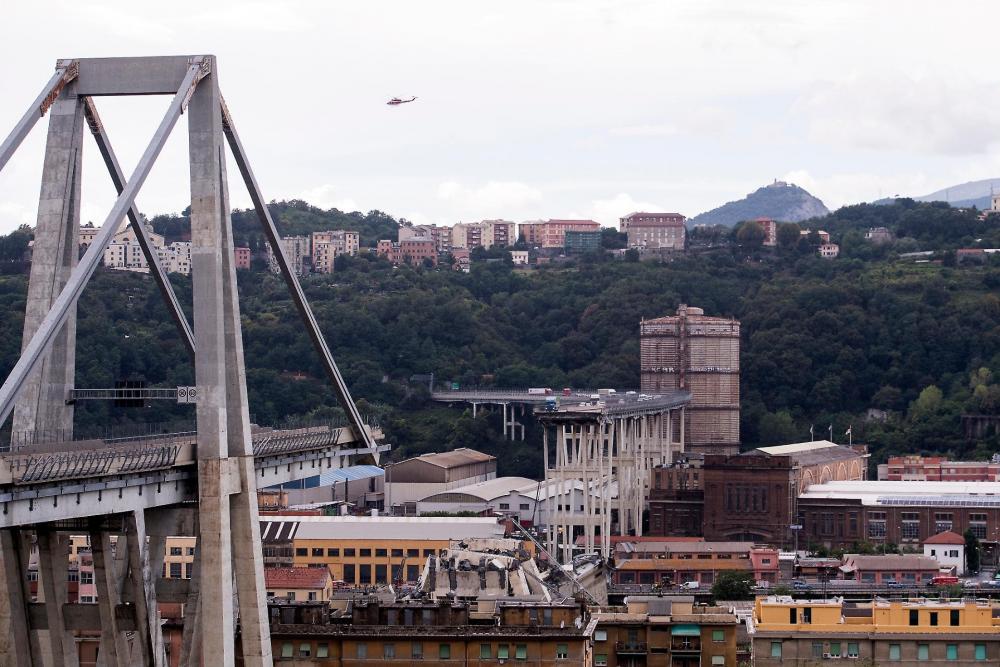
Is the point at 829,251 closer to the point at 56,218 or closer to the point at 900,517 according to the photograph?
the point at 900,517

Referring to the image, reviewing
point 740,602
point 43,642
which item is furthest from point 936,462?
A: point 43,642

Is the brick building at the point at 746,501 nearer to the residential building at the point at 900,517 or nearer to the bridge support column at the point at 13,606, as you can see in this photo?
the residential building at the point at 900,517

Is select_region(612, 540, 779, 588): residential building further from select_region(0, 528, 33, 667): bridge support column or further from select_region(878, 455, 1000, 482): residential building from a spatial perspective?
select_region(0, 528, 33, 667): bridge support column

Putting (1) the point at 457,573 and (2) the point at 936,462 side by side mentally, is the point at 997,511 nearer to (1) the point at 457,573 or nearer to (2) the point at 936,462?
(2) the point at 936,462

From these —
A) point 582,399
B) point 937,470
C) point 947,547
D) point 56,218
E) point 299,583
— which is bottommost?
point 947,547

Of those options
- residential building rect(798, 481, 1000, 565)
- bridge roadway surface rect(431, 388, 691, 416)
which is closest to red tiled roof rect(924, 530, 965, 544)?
residential building rect(798, 481, 1000, 565)

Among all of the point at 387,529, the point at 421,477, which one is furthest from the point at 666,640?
the point at 421,477
